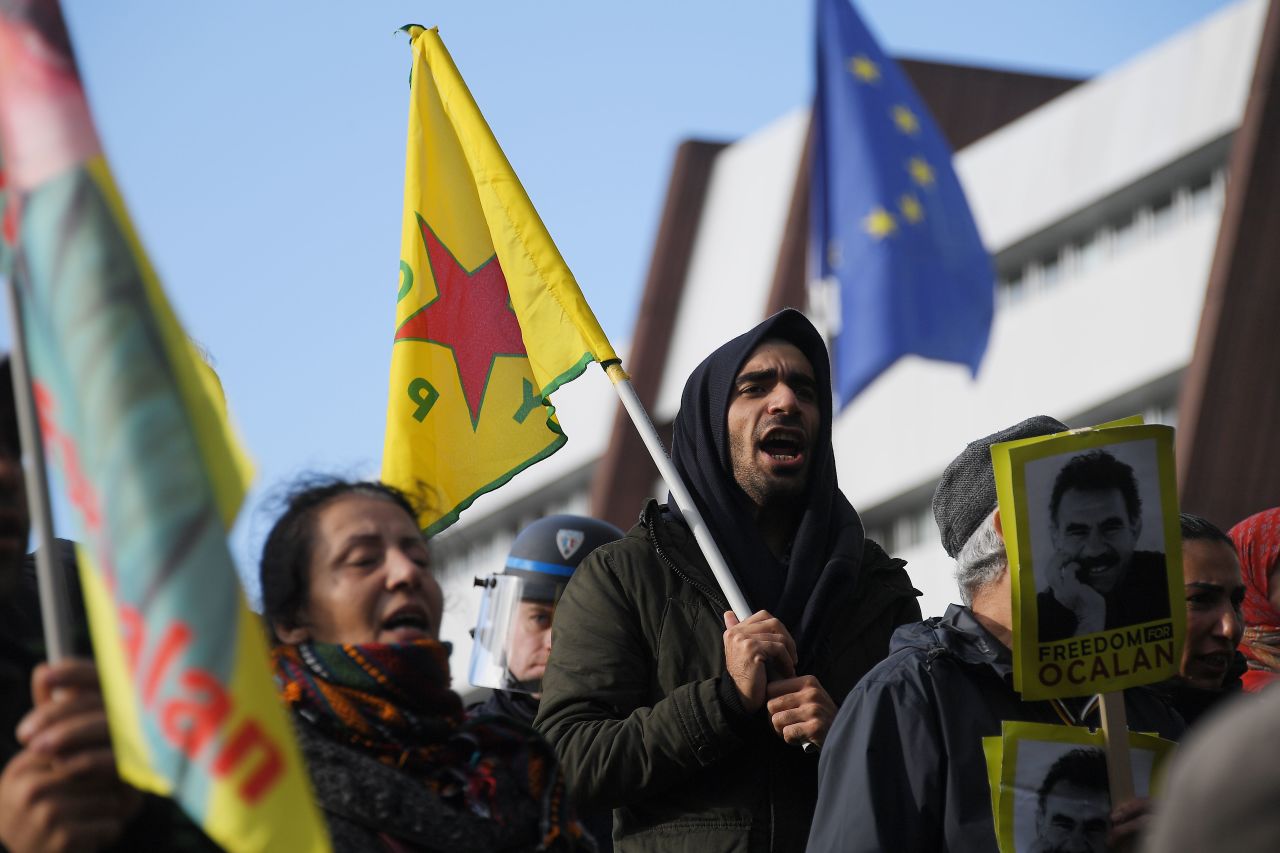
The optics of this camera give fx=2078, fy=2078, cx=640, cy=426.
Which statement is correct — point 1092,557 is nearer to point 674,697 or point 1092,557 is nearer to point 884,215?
point 674,697

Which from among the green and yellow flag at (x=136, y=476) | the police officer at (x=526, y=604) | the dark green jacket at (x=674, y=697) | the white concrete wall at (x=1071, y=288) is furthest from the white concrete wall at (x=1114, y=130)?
the green and yellow flag at (x=136, y=476)

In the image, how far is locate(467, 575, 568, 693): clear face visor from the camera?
19.5 feet

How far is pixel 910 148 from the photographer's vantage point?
13.6 m

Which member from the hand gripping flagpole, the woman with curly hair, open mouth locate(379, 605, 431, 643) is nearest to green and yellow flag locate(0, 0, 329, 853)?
the woman with curly hair

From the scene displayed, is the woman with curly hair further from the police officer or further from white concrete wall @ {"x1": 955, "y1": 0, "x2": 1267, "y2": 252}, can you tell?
white concrete wall @ {"x1": 955, "y1": 0, "x2": 1267, "y2": 252}

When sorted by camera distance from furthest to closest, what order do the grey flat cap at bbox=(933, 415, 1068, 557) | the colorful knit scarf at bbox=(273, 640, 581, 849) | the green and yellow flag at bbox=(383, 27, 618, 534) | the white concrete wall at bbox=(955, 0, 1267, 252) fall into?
the white concrete wall at bbox=(955, 0, 1267, 252), the green and yellow flag at bbox=(383, 27, 618, 534), the grey flat cap at bbox=(933, 415, 1068, 557), the colorful knit scarf at bbox=(273, 640, 581, 849)

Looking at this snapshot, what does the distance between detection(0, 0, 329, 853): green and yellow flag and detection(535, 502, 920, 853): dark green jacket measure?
1.58 meters

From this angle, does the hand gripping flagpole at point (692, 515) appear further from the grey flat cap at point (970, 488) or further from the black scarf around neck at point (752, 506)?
the grey flat cap at point (970, 488)

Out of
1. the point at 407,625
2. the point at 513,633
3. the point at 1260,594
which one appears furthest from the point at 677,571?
the point at 1260,594

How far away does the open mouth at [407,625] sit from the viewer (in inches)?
148

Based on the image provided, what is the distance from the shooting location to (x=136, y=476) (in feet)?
9.13

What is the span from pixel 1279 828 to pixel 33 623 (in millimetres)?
2343

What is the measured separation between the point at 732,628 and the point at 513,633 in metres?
1.73

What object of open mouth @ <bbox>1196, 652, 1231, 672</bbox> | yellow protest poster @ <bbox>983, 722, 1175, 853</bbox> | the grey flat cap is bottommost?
yellow protest poster @ <bbox>983, 722, 1175, 853</bbox>
